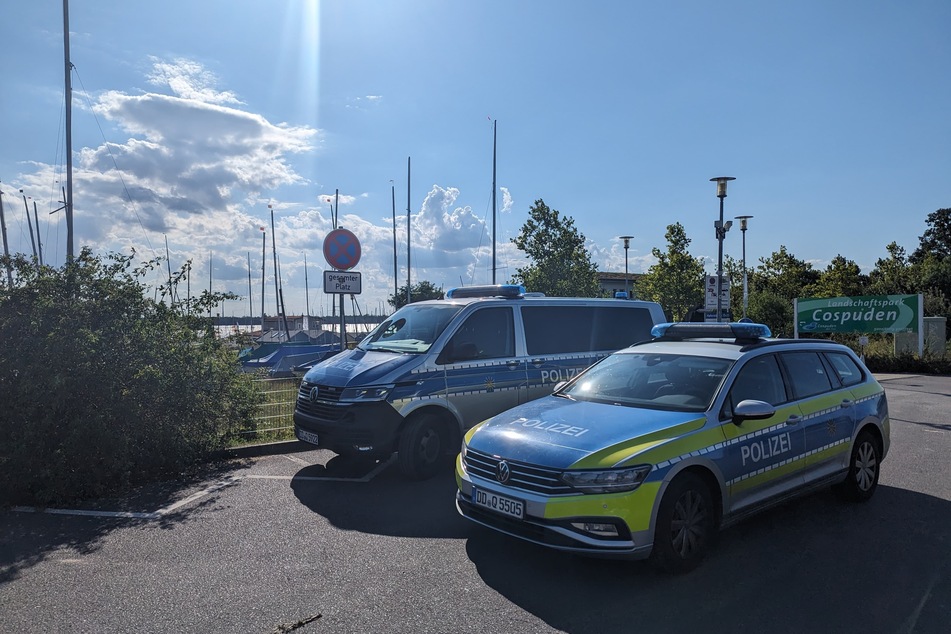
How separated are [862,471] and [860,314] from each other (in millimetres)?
21485

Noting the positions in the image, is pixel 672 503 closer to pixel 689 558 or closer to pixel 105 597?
pixel 689 558

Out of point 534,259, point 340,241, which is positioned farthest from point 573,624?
point 534,259

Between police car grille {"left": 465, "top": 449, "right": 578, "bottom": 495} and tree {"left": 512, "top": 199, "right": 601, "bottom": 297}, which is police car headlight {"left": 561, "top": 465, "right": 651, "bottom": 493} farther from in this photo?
tree {"left": 512, "top": 199, "right": 601, "bottom": 297}

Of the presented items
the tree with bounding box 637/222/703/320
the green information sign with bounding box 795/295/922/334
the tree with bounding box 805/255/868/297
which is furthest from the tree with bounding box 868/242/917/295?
the green information sign with bounding box 795/295/922/334

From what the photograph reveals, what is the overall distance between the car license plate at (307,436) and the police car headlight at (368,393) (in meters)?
0.65

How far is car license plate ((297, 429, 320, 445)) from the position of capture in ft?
23.6

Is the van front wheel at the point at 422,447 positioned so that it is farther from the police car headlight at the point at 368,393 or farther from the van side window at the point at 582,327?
the van side window at the point at 582,327

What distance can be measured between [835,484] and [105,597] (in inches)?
234

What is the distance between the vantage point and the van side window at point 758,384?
16.6 feet

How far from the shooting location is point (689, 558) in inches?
177

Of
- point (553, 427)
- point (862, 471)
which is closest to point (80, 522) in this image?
point (553, 427)

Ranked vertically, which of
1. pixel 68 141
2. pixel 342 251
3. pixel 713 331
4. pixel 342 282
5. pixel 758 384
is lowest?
pixel 758 384

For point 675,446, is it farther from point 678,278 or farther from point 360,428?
point 678,278

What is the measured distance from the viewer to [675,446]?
4422mm
